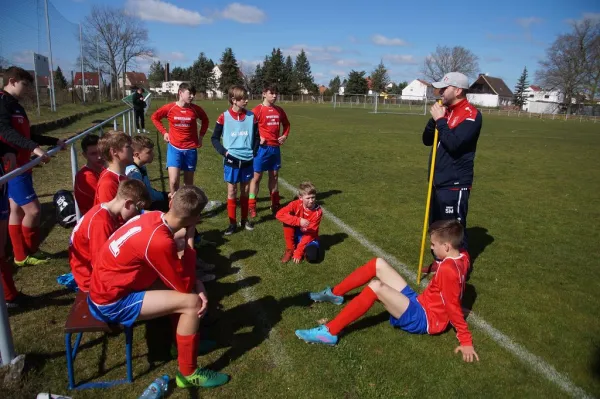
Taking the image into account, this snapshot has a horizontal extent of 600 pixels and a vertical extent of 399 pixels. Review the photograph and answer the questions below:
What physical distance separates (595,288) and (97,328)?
5.16m

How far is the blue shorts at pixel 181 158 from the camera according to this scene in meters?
5.93

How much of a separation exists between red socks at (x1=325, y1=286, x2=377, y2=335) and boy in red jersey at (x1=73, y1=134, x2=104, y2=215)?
9.58ft

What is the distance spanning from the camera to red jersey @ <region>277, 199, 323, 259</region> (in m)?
4.77

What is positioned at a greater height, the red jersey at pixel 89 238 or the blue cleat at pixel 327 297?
the red jersey at pixel 89 238

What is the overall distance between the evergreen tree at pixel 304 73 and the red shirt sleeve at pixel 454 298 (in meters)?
92.7

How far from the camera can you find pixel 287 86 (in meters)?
79.8

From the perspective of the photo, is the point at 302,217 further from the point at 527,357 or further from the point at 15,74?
the point at 15,74

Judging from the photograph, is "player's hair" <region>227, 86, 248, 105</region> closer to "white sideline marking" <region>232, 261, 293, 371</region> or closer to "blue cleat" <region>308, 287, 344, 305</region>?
"white sideline marking" <region>232, 261, 293, 371</region>

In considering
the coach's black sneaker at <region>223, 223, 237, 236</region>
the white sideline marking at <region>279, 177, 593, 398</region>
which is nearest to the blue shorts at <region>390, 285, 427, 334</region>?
the white sideline marking at <region>279, 177, 593, 398</region>

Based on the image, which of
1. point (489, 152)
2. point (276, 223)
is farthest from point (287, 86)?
point (276, 223)

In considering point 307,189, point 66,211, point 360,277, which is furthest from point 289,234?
point 66,211

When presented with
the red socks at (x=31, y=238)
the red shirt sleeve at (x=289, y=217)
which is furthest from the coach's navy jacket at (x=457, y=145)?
the red socks at (x=31, y=238)

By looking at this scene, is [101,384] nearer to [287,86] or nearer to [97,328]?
[97,328]

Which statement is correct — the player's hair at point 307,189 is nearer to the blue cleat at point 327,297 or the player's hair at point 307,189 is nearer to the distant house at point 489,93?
the blue cleat at point 327,297
